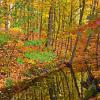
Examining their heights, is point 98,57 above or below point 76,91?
above

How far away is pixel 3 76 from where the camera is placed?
15094mm

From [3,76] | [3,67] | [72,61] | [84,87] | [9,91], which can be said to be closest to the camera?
[9,91]

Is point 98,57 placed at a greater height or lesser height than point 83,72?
greater

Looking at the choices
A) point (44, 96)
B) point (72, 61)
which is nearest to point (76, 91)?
point (44, 96)

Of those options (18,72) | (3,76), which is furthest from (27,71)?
(3,76)

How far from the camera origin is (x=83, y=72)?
57.1 feet

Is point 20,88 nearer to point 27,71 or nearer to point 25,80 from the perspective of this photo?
point 25,80

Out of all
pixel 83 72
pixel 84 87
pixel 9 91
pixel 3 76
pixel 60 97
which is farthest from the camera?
pixel 83 72

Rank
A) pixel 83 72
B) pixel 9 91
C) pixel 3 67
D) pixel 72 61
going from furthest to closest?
pixel 72 61 → pixel 83 72 → pixel 3 67 → pixel 9 91

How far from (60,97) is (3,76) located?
3.80 metres

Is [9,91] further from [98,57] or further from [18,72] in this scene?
[98,57]

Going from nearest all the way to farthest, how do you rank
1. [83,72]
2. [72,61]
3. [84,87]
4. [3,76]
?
[84,87] → [3,76] → [83,72] → [72,61]

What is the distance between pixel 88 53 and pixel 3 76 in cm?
529

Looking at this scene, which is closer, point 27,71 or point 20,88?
point 20,88
